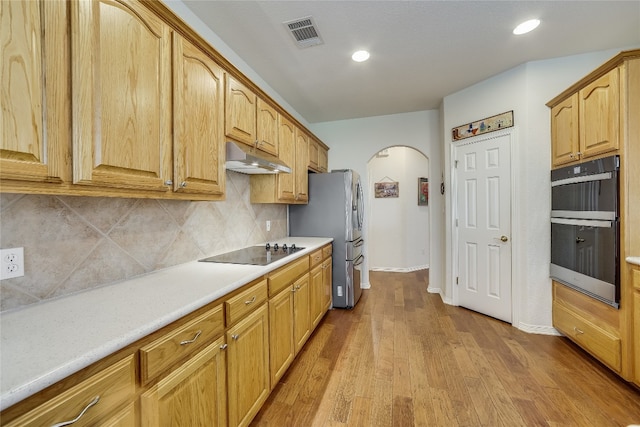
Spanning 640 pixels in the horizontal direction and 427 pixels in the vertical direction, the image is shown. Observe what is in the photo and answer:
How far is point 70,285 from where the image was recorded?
1206 mm

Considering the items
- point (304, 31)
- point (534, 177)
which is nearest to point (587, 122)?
point (534, 177)

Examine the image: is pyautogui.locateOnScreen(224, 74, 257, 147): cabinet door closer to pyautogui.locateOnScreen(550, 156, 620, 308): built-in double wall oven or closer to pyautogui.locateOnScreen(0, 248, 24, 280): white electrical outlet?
pyautogui.locateOnScreen(0, 248, 24, 280): white electrical outlet

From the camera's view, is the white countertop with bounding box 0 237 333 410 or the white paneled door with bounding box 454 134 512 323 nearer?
the white countertop with bounding box 0 237 333 410

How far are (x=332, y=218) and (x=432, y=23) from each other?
2169 mm

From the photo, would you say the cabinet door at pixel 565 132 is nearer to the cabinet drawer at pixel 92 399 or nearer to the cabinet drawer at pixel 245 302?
the cabinet drawer at pixel 245 302

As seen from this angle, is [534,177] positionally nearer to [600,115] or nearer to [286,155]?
[600,115]

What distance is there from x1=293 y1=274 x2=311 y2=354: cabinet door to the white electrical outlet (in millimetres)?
1505

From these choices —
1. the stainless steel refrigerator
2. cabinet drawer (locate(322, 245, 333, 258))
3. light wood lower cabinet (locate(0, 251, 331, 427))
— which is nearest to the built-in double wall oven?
the stainless steel refrigerator

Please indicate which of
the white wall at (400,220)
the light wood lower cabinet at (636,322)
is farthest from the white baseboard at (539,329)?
the white wall at (400,220)

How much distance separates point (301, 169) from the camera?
3.22 m

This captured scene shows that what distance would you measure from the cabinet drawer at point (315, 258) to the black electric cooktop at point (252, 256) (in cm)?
23

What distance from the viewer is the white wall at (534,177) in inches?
105

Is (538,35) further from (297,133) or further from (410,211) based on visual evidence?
(410,211)

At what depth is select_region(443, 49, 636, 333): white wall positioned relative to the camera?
267 centimetres
